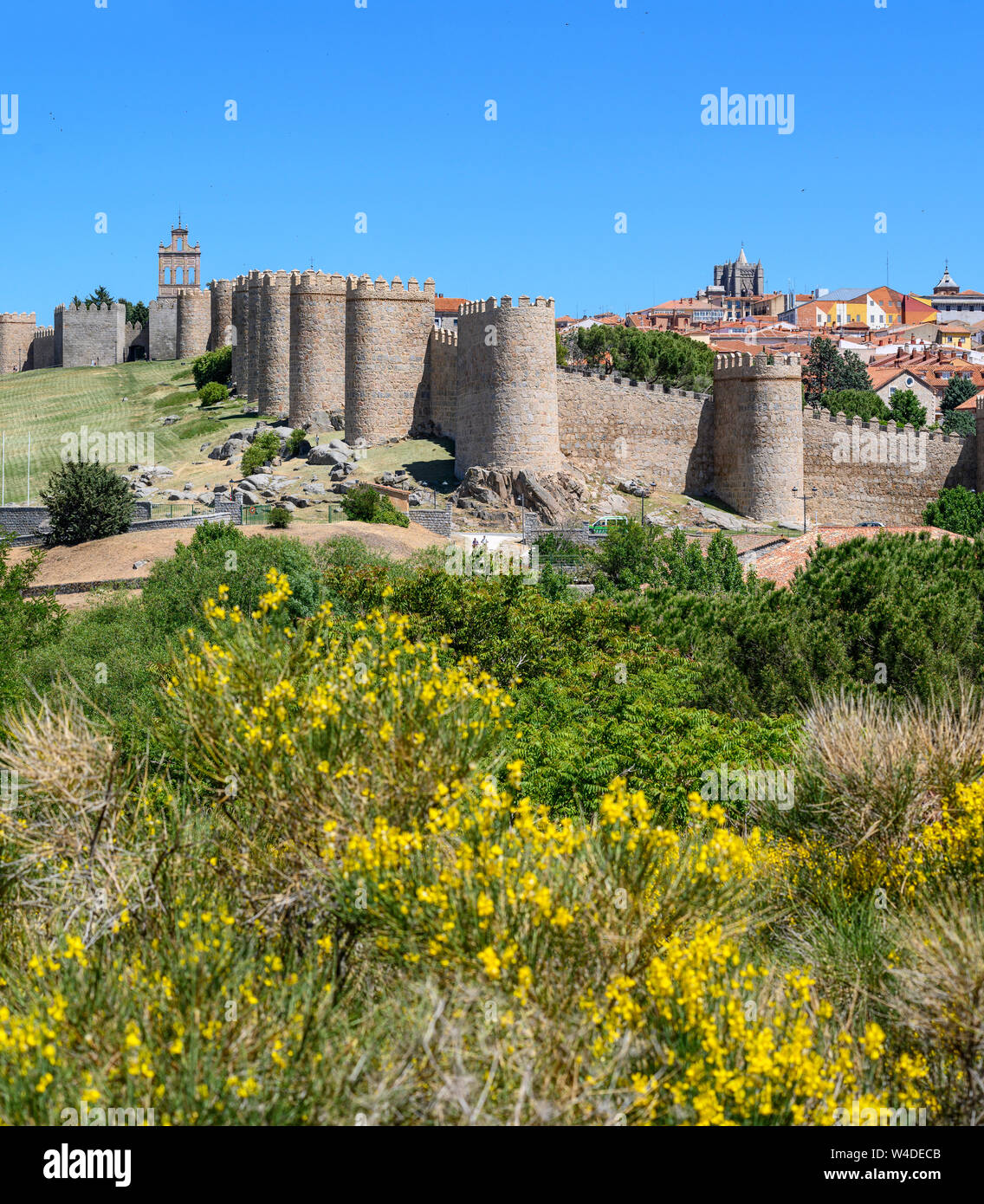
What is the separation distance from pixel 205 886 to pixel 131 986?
1.43 metres

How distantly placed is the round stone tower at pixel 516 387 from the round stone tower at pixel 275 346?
11875 mm

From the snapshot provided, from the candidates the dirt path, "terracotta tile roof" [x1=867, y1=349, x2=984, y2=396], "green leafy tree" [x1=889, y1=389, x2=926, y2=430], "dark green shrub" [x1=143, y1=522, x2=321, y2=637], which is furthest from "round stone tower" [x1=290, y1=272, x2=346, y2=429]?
"terracotta tile roof" [x1=867, y1=349, x2=984, y2=396]

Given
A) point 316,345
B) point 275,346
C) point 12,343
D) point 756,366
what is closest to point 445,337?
point 316,345

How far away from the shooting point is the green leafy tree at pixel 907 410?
223 ft

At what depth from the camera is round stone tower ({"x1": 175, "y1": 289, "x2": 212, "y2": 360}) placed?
69.9 metres

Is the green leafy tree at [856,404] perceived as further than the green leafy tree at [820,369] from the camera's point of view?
No

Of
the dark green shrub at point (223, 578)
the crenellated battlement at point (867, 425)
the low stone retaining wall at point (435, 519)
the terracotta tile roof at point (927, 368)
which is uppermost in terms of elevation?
the terracotta tile roof at point (927, 368)

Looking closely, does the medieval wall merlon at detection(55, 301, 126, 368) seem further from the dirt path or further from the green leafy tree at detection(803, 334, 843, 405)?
the dirt path

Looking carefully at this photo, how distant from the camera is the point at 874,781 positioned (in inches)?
430

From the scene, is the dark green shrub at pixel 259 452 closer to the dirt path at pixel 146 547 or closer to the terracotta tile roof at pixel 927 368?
the dirt path at pixel 146 547

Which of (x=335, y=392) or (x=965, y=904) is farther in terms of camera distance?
(x=335, y=392)

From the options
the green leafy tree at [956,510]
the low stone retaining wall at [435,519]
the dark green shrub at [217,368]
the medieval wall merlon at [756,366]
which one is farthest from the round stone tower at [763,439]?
the dark green shrub at [217,368]

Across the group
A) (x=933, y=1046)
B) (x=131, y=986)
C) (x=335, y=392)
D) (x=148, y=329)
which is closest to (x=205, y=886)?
(x=131, y=986)
